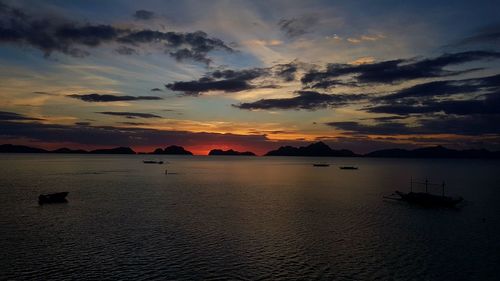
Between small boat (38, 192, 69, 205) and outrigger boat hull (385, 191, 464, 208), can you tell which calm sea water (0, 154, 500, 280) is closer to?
small boat (38, 192, 69, 205)

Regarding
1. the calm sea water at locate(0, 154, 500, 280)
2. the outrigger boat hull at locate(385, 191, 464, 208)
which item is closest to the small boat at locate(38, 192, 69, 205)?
the calm sea water at locate(0, 154, 500, 280)

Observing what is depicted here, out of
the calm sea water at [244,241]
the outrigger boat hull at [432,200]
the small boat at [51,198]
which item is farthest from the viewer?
the outrigger boat hull at [432,200]

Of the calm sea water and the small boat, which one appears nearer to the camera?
the calm sea water

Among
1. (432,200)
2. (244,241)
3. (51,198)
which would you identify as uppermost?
(432,200)

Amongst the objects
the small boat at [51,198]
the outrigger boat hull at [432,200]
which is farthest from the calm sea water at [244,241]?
the outrigger boat hull at [432,200]

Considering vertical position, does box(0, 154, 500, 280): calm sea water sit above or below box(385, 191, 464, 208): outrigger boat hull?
below

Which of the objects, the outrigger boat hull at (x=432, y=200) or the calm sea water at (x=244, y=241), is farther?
the outrigger boat hull at (x=432, y=200)

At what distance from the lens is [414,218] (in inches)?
2697

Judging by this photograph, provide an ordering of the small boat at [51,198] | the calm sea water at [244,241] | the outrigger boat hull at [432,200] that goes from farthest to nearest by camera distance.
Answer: the outrigger boat hull at [432,200] < the small boat at [51,198] < the calm sea water at [244,241]

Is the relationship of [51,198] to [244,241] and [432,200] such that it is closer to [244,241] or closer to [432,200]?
[244,241]

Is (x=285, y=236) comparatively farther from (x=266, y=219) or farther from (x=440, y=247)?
(x=440, y=247)

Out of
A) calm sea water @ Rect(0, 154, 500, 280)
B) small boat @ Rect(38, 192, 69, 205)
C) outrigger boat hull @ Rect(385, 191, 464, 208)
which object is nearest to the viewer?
Result: calm sea water @ Rect(0, 154, 500, 280)

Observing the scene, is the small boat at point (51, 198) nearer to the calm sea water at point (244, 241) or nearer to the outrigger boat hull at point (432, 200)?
the calm sea water at point (244, 241)

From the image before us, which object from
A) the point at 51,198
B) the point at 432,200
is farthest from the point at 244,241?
the point at 432,200
